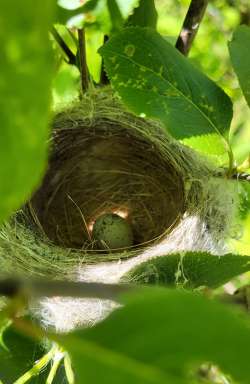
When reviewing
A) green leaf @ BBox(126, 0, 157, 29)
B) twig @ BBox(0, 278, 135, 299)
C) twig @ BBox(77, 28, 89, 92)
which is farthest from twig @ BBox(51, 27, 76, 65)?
twig @ BBox(0, 278, 135, 299)

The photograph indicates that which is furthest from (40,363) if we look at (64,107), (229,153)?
(64,107)

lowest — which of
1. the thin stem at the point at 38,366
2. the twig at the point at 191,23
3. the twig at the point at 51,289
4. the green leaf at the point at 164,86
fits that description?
→ the thin stem at the point at 38,366

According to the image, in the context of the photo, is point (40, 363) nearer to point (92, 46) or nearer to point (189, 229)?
point (189, 229)

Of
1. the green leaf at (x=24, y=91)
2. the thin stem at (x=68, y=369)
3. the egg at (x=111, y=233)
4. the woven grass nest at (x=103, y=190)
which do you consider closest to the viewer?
the green leaf at (x=24, y=91)

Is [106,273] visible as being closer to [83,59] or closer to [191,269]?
[191,269]

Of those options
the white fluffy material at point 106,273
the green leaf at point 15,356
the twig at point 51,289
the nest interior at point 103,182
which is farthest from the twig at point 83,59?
the twig at point 51,289

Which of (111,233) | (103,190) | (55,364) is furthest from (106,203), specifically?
(55,364)

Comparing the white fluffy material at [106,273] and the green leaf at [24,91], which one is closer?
the green leaf at [24,91]

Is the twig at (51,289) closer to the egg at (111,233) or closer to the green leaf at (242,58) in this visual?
the green leaf at (242,58)
